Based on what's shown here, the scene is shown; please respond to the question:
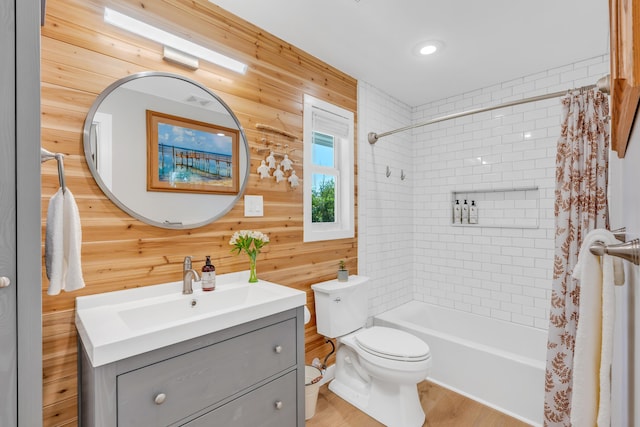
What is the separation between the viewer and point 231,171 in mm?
1827

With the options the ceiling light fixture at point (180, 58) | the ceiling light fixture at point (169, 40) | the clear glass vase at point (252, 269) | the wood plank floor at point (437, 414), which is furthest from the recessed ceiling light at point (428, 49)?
the wood plank floor at point (437, 414)

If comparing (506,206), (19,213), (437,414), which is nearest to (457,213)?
(506,206)

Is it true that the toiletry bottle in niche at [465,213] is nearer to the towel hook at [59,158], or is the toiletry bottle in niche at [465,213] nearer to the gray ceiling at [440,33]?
the gray ceiling at [440,33]

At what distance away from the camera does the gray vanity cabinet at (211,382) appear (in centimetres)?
102

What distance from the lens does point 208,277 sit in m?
1.62

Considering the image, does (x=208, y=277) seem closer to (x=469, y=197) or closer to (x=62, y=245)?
(x=62, y=245)

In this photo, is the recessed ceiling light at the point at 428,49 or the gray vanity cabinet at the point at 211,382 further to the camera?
the recessed ceiling light at the point at 428,49

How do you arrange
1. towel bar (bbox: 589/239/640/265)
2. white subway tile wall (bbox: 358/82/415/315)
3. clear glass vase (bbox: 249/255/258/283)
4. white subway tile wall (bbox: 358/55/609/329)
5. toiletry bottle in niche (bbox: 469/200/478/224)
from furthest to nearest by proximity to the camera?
toiletry bottle in niche (bbox: 469/200/478/224)
white subway tile wall (bbox: 358/82/415/315)
white subway tile wall (bbox: 358/55/609/329)
clear glass vase (bbox: 249/255/258/283)
towel bar (bbox: 589/239/640/265)

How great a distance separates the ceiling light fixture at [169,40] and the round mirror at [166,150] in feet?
0.56

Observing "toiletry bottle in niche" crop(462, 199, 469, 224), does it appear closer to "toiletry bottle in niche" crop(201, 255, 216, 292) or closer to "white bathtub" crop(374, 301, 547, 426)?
"white bathtub" crop(374, 301, 547, 426)

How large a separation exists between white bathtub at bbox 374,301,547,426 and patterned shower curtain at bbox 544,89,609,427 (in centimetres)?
32

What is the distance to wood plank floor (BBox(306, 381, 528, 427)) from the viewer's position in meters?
1.99

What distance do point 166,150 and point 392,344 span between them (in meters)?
1.83

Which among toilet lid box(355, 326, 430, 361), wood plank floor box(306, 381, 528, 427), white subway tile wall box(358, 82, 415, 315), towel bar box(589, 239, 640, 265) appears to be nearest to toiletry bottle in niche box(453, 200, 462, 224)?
white subway tile wall box(358, 82, 415, 315)
